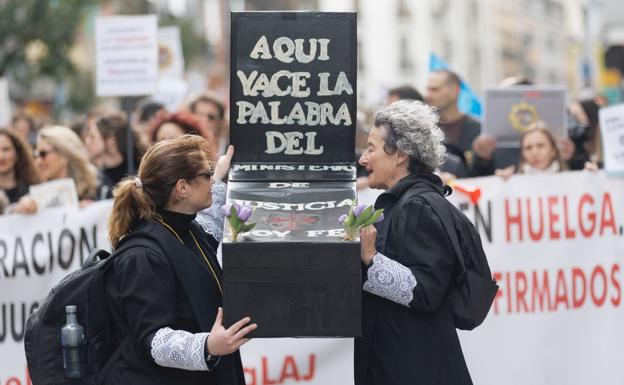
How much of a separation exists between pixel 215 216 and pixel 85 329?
0.84 meters

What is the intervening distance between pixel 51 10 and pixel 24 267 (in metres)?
16.9

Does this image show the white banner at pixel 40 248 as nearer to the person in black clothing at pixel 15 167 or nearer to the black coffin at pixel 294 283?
the person in black clothing at pixel 15 167

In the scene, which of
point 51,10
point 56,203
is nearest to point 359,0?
point 51,10

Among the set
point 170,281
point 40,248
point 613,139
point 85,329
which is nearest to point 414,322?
point 170,281

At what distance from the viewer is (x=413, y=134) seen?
5.00m

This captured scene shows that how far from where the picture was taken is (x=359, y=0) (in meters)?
93.8

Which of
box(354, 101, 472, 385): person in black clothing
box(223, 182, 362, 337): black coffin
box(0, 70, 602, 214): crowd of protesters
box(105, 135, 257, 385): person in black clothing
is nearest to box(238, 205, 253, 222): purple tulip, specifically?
box(223, 182, 362, 337): black coffin

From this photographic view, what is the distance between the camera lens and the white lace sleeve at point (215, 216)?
5199 mm

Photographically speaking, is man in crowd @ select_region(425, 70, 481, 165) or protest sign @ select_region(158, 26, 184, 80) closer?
man in crowd @ select_region(425, 70, 481, 165)

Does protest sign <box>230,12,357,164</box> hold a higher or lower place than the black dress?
higher

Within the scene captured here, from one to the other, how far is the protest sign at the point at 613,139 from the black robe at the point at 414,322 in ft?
8.83

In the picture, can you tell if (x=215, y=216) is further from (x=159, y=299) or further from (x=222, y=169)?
(x=159, y=299)

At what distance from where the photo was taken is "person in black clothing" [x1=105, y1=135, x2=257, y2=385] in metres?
4.44

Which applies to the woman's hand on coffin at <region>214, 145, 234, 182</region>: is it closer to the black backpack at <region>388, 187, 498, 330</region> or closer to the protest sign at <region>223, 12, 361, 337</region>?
the protest sign at <region>223, 12, 361, 337</region>
